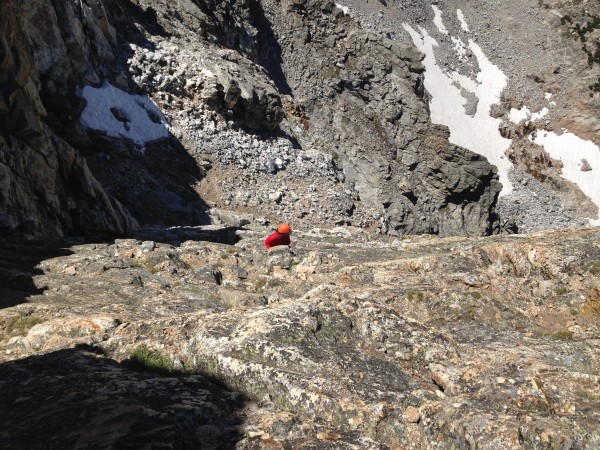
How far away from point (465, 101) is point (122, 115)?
66112 millimetres

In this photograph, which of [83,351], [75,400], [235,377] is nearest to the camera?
[75,400]

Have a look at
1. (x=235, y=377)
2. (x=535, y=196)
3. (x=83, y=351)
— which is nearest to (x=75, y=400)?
(x=235, y=377)

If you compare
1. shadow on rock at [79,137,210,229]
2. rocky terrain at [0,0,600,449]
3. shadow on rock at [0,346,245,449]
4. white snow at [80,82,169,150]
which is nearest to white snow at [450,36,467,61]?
rocky terrain at [0,0,600,449]

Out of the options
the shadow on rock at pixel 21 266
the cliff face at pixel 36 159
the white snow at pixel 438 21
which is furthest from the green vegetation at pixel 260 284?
the white snow at pixel 438 21

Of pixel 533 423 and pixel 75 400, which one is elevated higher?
pixel 533 423

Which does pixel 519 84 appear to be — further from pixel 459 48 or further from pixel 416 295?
pixel 416 295

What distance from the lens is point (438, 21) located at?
9356 cm

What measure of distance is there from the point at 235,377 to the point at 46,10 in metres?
32.0

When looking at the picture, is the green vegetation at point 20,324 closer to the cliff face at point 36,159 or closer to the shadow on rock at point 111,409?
the shadow on rock at point 111,409

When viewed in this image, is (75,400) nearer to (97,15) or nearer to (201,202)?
(201,202)

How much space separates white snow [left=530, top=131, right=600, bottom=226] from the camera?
270 feet

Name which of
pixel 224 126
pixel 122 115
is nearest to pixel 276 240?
pixel 122 115

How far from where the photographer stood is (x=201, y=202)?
135 ft

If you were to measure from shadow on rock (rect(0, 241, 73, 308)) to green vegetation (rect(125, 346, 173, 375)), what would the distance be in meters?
6.33
